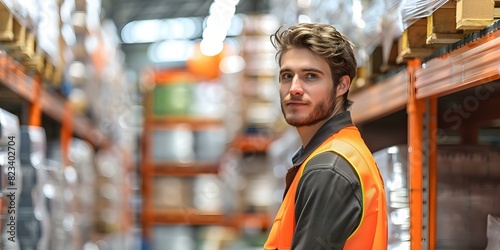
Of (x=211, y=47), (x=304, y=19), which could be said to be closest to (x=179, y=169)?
(x=211, y=47)

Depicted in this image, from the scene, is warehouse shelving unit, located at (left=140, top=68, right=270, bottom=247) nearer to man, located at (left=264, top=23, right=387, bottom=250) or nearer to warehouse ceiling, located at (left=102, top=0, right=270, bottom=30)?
warehouse ceiling, located at (left=102, top=0, right=270, bottom=30)

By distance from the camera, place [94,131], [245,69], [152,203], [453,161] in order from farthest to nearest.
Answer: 1. [152,203]
2. [245,69]
3. [94,131]
4. [453,161]

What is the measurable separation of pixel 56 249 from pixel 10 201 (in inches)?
61.0

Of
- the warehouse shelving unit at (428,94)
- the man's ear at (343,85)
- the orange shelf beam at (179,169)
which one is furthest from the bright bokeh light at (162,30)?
the man's ear at (343,85)

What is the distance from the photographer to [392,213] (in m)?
3.87

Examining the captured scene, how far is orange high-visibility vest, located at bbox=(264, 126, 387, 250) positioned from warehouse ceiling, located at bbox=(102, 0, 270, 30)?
56.0ft

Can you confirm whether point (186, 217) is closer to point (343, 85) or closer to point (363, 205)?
point (343, 85)

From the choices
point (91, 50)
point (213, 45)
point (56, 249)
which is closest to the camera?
point (56, 249)

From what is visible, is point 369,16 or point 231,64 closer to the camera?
point 369,16

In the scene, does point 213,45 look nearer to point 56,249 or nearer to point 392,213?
point 56,249

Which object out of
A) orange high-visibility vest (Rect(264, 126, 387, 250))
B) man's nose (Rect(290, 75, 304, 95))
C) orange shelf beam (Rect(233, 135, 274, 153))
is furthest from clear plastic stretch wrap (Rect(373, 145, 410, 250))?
orange shelf beam (Rect(233, 135, 274, 153))

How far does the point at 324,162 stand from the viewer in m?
2.61

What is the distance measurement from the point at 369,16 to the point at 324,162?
76.5 inches

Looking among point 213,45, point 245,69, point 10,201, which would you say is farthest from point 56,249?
point 213,45
